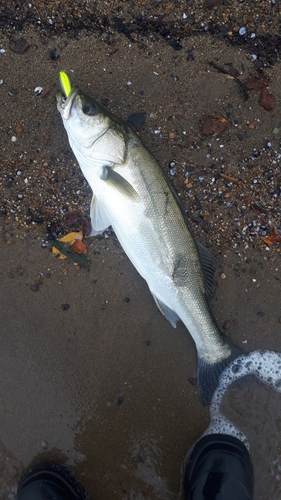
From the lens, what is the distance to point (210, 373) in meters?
3.28

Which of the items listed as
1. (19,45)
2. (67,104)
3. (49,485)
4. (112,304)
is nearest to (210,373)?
(112,304)

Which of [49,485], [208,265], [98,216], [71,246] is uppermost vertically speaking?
[98,216]

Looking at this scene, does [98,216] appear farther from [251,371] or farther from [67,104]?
[251,371]

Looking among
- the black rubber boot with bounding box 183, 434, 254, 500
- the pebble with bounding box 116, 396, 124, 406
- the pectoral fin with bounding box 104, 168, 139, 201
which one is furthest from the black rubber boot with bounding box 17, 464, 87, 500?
the pectoral fin with bounding box 104, 168, 139, 201

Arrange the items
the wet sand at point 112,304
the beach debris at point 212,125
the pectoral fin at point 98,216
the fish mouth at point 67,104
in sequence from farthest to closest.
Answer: the beach debris at point 212,125 → the wet sand at point 112,304 → the pectoral fin at point 98,216 → the fish mouth at point 67,104

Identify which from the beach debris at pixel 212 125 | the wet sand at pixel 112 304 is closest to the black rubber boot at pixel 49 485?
the wet sand at pixel 112 304

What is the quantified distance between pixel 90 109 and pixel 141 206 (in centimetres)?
85

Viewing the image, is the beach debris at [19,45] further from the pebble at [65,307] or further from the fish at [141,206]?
the pebble at [65,307]

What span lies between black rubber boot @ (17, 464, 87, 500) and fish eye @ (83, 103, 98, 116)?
3067 mm

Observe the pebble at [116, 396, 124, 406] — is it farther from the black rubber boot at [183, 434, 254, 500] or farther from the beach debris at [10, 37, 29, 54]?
the beach debris at [10, 37, 29, 54]

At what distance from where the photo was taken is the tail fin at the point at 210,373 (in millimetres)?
3248

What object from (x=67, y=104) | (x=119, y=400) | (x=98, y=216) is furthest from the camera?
(x=119, y=400)

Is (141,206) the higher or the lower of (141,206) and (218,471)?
the higher

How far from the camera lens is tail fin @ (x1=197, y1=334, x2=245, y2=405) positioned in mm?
3248
